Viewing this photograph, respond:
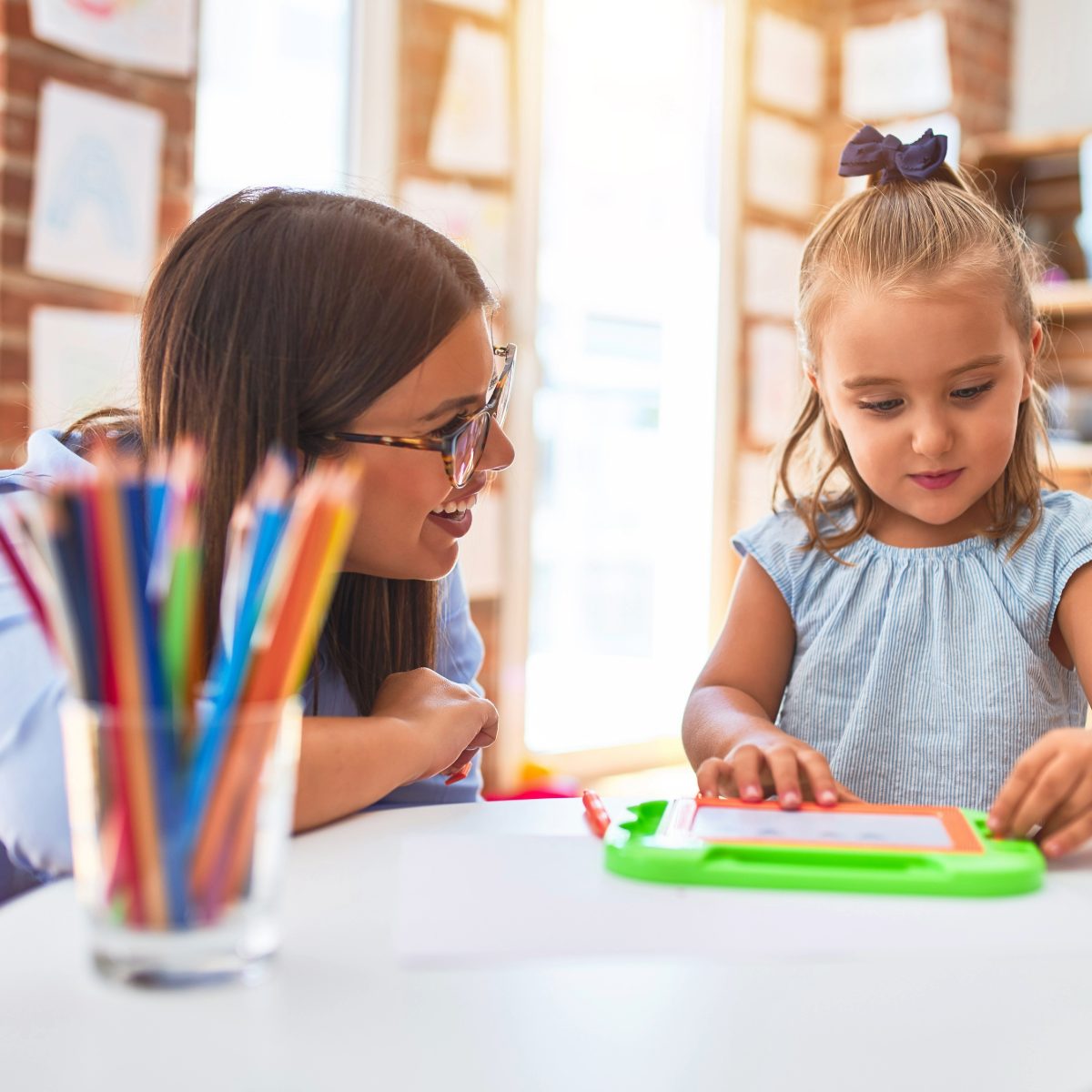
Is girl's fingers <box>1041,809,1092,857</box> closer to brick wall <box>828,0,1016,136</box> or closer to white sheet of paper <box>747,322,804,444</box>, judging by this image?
white sheet of paper <box>747,322,804,444</box>

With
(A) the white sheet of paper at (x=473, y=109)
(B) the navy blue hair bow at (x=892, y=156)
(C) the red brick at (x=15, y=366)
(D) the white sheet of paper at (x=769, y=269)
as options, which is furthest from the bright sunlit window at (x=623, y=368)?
(B) the navy blue hair bow at (x=892, y=156)

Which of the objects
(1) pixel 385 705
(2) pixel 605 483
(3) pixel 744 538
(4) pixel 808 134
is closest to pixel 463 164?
(2) pixel 605 483

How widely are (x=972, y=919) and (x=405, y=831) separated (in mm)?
325

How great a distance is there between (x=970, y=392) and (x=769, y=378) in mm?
2865

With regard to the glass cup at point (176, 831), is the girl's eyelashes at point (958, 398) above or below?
above

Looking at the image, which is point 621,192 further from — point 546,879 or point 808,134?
point 546,879

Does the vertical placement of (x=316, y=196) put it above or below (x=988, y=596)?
above

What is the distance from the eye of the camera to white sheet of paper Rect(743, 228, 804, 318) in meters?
3.85

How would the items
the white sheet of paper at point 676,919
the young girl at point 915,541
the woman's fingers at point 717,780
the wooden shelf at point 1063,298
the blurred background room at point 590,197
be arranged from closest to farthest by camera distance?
the white sheet of paper at point 676,919 → the woman's fingers at point 717,780 → the young girl at point 915,541 → the blurred background room at point 590,197 → the wooden shelf at point 1063,298

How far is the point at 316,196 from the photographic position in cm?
101

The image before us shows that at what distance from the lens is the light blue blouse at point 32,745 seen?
0.74m

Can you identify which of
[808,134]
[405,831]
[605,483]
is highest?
[808,134]

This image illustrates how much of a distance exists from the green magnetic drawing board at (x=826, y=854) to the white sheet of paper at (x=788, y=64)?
3.52 meters

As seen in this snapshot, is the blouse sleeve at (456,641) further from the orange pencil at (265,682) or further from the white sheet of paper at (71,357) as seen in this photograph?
the white sheet of paper at (71,357)
